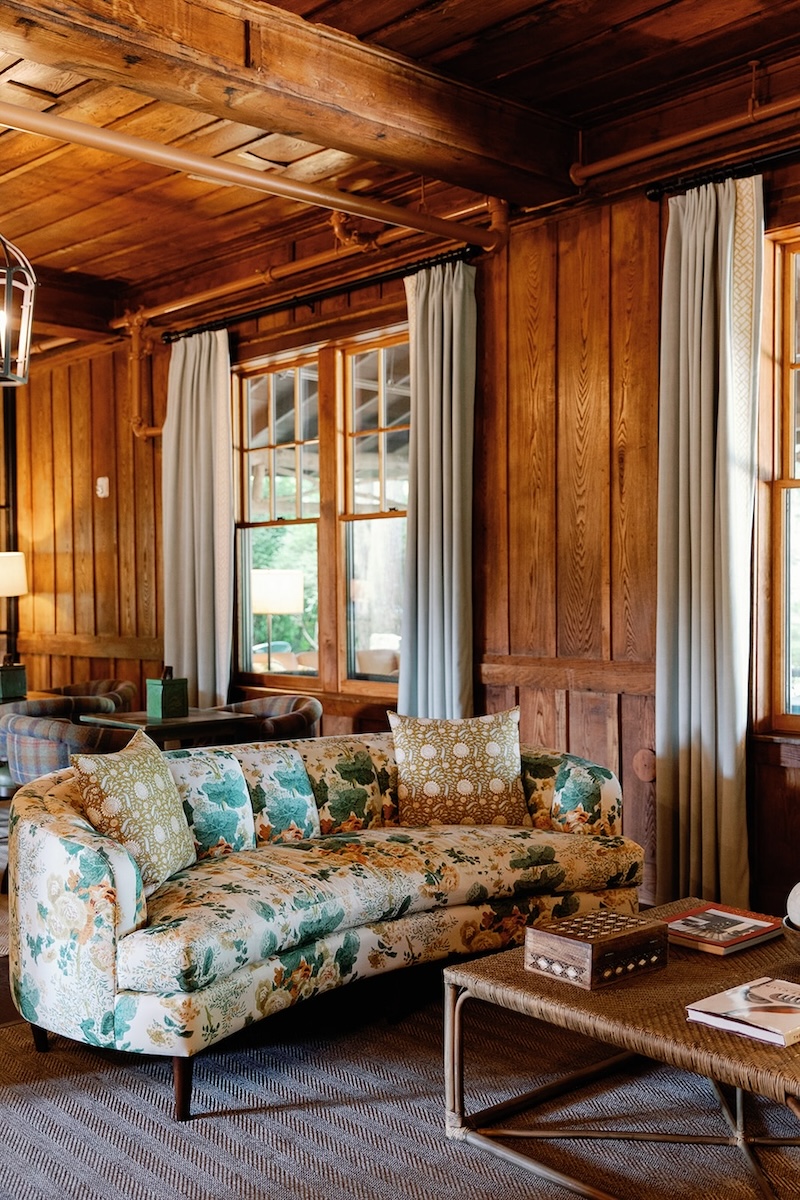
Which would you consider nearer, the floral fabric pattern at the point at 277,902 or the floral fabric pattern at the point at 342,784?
the floral fabric pattern at the point at 277,902

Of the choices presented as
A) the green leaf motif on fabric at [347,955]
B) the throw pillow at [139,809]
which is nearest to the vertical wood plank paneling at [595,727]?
the green leaf motif on fabric at [347,955]

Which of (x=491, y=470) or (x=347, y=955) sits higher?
(x=491, y=470)

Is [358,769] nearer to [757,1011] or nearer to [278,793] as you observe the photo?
[278,793]

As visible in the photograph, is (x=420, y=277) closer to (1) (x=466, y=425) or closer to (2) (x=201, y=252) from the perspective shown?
(1) (x=466, y=425)

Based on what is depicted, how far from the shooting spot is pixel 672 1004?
263cm

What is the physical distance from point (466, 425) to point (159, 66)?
90.2 inches

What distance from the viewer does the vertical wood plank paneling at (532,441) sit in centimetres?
524

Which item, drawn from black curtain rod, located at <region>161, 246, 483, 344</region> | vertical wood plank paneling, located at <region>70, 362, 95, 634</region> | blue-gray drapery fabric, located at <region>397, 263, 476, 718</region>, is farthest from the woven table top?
vertical wood plank paneling, located at <region>70, 362, 95, 634</region>

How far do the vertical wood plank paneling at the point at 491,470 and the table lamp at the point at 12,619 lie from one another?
2.81 m

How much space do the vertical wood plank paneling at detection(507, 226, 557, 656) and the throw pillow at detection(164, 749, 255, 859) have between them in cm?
182

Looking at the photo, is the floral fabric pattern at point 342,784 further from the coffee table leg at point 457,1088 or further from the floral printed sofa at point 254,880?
the coffee table leg at point 457,1088

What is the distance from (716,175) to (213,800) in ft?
9.96

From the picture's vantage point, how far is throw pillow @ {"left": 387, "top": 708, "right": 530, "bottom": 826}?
429cm

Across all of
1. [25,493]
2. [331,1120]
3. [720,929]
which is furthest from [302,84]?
[25,493]
